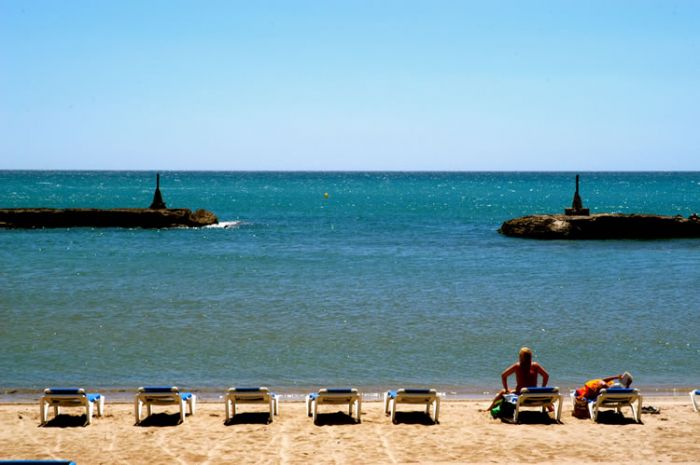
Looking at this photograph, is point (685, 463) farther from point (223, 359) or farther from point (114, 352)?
point (114, 352)

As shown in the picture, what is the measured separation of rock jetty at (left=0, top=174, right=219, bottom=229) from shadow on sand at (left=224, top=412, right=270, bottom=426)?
42750 millimetres

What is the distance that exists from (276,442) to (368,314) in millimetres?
11660

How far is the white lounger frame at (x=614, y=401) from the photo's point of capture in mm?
12406

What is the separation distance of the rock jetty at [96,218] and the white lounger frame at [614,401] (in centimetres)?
4478

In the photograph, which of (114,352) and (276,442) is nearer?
(276,442)

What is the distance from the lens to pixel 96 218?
55.0m

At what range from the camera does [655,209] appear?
Answer: 314 ft

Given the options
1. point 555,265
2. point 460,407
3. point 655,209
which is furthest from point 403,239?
point 655,209

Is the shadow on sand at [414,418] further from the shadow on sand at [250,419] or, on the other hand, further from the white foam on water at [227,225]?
the white foam on water at [227,225]

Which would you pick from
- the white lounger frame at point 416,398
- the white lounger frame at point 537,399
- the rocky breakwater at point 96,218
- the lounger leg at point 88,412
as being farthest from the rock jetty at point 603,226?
the lounger leg at point 88,412

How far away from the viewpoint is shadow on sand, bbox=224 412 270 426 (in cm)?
1230

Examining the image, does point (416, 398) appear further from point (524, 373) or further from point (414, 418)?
point (524, 373)

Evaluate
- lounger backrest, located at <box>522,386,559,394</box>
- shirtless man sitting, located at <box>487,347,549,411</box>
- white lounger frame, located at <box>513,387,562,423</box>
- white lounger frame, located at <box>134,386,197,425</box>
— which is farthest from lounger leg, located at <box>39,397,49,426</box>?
lounger backrest, located at <box>522,386,559,394</box>

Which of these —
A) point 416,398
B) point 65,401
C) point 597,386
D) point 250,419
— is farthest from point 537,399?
point 65,401
